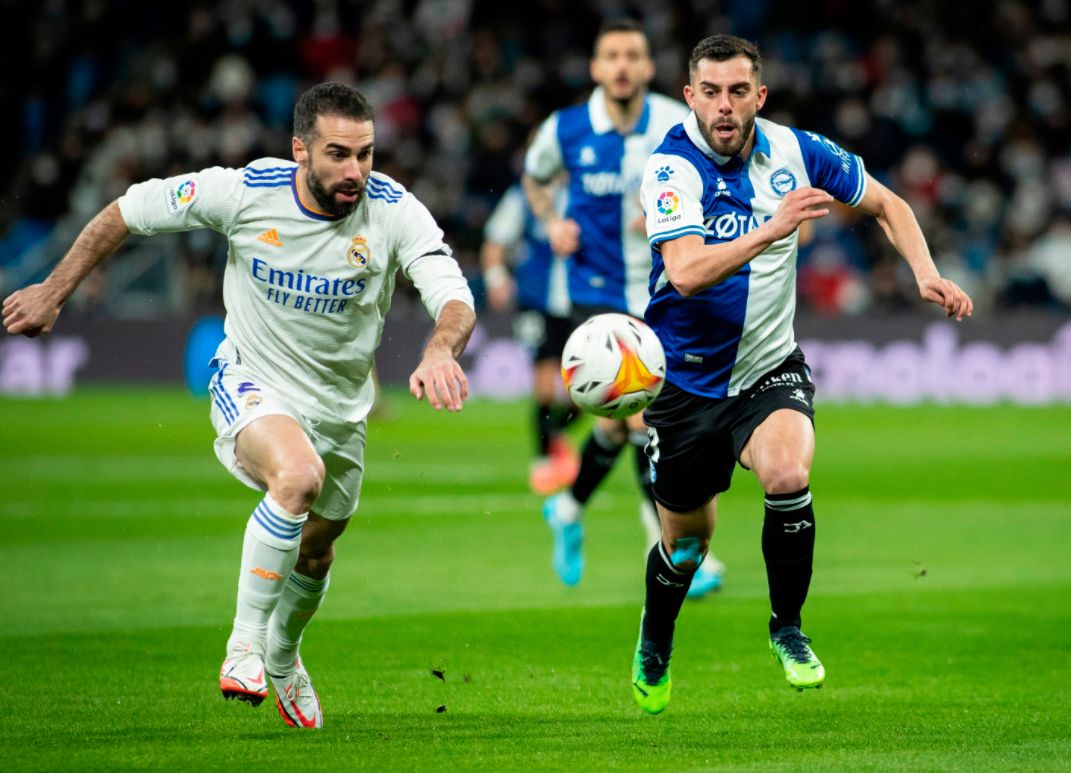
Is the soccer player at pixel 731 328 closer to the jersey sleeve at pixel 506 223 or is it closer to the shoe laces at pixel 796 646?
the shoe laces at pixel 796 646

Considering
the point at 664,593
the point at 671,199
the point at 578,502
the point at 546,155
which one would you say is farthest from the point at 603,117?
the point at 664,593

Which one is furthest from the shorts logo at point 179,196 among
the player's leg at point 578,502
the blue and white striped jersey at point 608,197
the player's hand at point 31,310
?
the player's leg at point 578,502

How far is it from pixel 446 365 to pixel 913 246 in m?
1.92

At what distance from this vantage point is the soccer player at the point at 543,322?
1237 centimetres

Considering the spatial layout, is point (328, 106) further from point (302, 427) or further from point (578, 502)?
point (578, 502)

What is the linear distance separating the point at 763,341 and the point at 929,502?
25.3 ft

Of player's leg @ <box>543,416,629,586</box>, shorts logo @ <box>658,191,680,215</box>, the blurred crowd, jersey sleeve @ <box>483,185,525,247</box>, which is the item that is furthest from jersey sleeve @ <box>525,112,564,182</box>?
the blurred crowd

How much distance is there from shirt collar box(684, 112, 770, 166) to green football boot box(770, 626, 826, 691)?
177cm

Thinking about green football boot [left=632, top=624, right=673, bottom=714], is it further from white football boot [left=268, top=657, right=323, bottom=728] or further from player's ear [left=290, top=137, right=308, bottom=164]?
player's ear [left=290, top=137, right=308, bottom=164]

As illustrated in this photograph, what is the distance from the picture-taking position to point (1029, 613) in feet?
28.6

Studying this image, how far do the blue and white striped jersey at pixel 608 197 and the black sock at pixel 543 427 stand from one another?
10.1 ft

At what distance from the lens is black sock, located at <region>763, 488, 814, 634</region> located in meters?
6.07

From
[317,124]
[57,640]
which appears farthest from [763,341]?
[57,640]

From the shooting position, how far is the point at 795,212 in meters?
5.61
